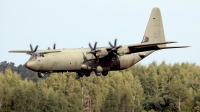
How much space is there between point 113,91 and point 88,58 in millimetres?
45842

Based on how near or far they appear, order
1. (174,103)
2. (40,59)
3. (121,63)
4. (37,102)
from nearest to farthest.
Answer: (40,59)
(121,63)
(37,102)
(174,103)

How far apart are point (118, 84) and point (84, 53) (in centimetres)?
5806

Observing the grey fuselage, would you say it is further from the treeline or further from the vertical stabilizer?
the treeline

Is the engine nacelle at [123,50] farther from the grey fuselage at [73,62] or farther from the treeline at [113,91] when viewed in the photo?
the treeline at [113,91]

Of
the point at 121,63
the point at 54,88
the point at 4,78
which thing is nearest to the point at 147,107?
the point at 54,88

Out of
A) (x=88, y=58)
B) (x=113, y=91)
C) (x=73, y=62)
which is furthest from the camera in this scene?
(x=113, y=91)

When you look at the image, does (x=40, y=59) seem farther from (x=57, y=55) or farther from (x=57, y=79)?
(x=57, y=79)

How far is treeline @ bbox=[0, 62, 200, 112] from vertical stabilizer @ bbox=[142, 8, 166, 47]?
112ft

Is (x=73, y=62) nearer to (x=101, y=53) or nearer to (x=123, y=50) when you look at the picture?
(x=101, y=53)

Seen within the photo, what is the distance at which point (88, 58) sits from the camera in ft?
196

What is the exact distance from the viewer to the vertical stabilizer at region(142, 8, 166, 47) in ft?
219

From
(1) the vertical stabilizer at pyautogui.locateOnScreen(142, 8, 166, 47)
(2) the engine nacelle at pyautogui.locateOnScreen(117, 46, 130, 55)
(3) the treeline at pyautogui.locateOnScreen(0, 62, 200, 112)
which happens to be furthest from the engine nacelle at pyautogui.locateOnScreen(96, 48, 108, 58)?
(3) the treeline at pyautogui.locateOnScreen(0, 62, 200, 112)

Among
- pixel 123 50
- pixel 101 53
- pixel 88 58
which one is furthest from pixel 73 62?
pixel 123 50

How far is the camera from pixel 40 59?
2264 inches
